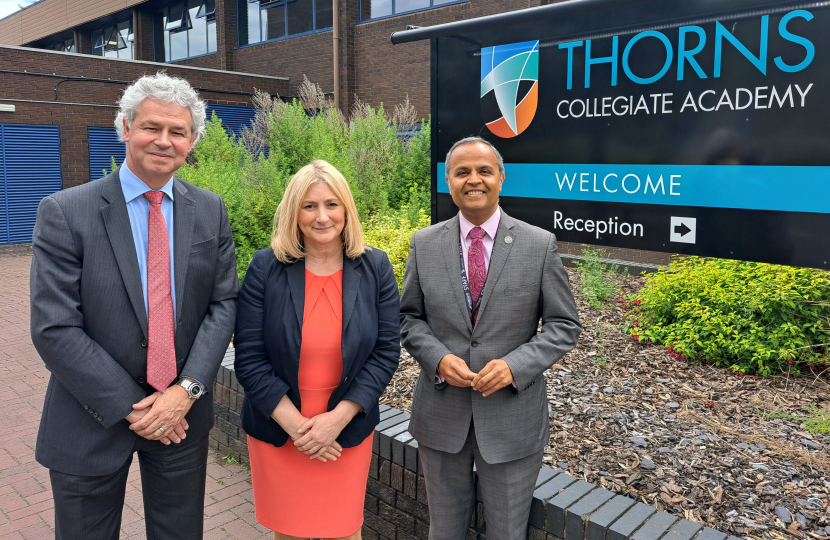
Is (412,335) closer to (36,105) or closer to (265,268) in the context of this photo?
(265,268)

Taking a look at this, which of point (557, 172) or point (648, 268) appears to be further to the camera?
point (648, 268)

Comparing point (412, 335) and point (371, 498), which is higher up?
point (412, 335)

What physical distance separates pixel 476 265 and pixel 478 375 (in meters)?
0.42

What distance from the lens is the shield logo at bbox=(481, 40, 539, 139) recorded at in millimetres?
3096

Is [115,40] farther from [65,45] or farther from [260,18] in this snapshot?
[260,18]

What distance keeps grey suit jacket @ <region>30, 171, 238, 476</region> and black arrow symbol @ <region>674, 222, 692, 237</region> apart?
1973 mm

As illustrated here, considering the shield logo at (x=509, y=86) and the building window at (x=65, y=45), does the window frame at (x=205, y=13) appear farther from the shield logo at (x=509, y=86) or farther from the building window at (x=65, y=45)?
the shield logo at (x=509, y=86)

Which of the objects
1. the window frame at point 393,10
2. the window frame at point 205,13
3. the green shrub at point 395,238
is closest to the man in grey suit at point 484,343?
the green shrub at point 395,238

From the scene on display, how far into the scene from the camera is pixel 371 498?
3221 millimetres

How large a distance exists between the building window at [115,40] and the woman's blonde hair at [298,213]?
88.6 ft

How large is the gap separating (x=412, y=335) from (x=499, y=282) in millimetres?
397

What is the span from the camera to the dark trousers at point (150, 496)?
219cm

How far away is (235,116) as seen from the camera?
1944cm

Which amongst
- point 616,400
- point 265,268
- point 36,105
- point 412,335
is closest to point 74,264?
point 265,268
